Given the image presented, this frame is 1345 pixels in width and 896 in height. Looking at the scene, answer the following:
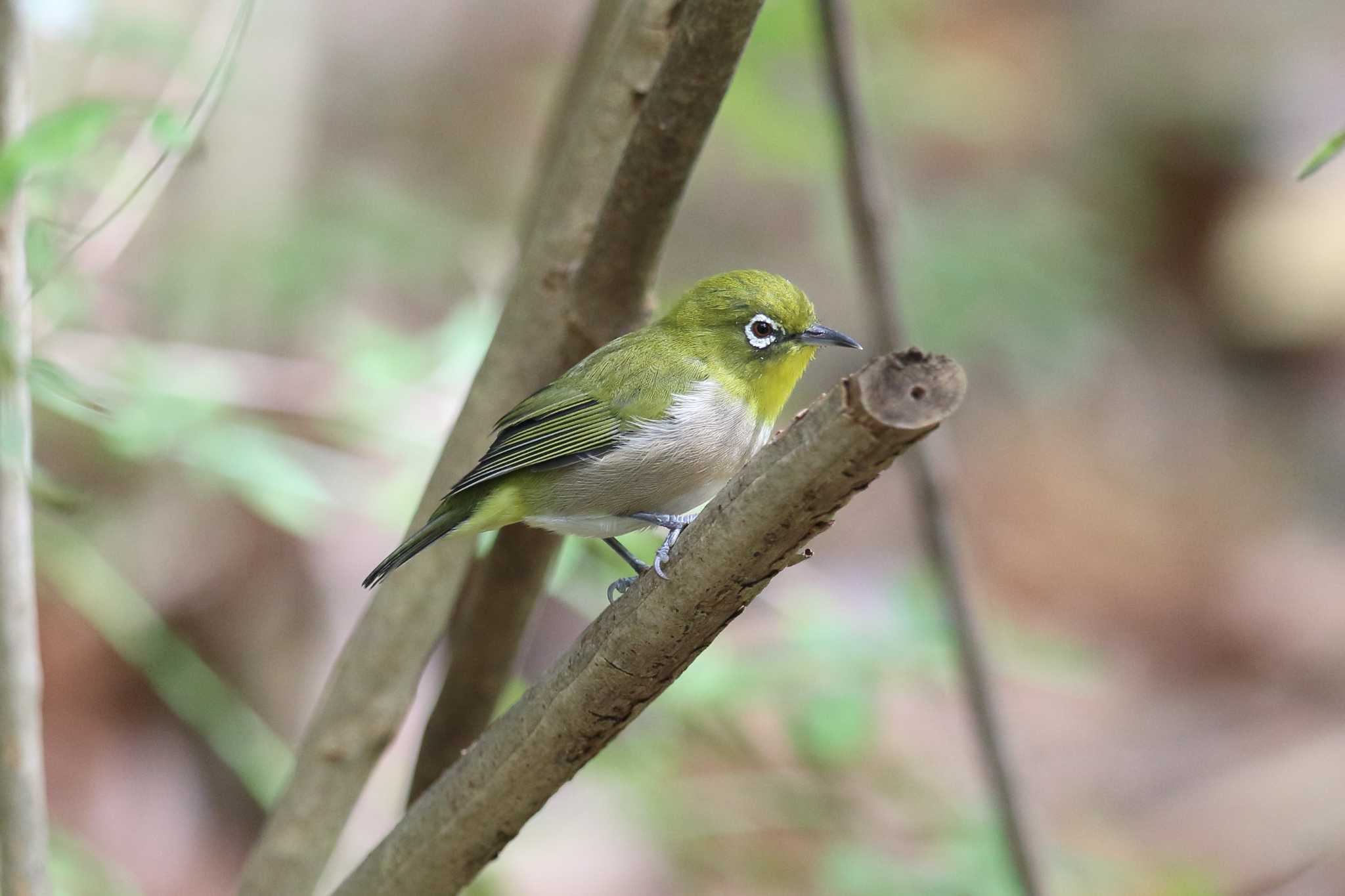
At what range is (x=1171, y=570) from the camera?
361 inches

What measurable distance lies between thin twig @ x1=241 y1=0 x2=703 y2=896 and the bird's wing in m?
0.06

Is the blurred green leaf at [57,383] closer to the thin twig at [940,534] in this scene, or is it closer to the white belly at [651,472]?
the white belly at [651,472]

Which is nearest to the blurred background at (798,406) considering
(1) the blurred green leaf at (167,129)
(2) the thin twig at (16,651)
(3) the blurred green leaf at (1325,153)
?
(1) the blurred green leaf at (167,129)

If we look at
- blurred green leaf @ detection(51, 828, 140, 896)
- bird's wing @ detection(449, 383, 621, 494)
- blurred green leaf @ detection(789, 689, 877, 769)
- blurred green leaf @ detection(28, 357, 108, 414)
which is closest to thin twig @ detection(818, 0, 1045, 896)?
blurred green leaf @ detection(789, 689, 877, 769)

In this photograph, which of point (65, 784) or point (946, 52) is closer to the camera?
point (65, 784)

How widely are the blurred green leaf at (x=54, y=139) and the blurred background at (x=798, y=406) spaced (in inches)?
0.4

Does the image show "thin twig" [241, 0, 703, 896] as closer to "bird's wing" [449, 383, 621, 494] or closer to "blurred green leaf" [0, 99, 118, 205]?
"bird's wing" [449, 383, 621, 494]

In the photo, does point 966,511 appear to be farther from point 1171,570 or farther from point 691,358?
point 691,358

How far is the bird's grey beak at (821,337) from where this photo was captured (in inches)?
131


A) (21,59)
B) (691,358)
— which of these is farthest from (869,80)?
(21,59)

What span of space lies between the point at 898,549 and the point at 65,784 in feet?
18.6

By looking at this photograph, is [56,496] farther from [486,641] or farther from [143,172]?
[143,172]

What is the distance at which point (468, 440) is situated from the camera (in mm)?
3277

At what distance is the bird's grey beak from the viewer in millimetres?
3330
